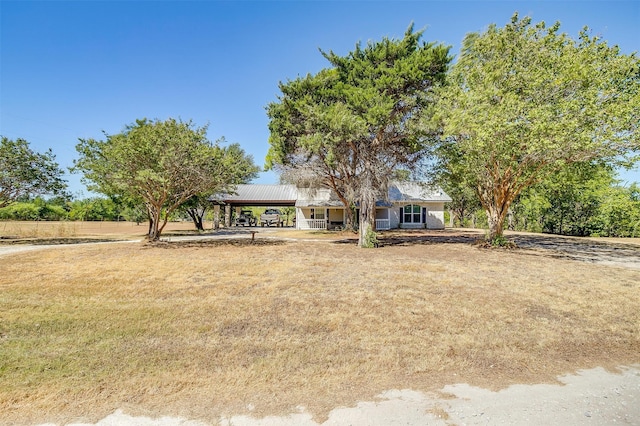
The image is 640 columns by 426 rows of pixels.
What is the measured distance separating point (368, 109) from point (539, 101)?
612 cm

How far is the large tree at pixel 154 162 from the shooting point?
43.7 ft

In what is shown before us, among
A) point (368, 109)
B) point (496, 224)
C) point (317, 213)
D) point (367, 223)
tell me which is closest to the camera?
point (368, 109)

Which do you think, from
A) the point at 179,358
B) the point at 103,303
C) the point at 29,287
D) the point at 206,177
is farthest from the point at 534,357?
the point at 206,177

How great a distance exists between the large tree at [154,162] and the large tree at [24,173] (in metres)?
4.86

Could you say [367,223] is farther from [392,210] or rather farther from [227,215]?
[227,215]

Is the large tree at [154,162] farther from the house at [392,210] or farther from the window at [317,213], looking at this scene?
the window at [317,213]

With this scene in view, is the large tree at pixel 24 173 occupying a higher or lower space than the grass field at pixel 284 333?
higher

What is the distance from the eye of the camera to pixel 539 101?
36.4 ft

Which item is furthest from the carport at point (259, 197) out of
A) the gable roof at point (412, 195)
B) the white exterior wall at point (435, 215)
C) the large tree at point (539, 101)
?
the large tree at point (539, 101)

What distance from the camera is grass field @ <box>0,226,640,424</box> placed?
3.69m

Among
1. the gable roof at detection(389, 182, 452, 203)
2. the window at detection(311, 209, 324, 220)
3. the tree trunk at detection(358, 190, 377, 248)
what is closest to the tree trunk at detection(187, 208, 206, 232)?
the window at detection(311, 209, 324, 220)

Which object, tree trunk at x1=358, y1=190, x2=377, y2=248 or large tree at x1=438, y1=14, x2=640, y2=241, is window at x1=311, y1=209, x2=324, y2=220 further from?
large tree at x1=438, y1=14, x2=640, y2=241

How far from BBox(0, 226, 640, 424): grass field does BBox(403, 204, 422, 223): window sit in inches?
778

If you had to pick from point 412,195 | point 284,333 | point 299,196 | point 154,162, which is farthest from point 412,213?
point 284,333
